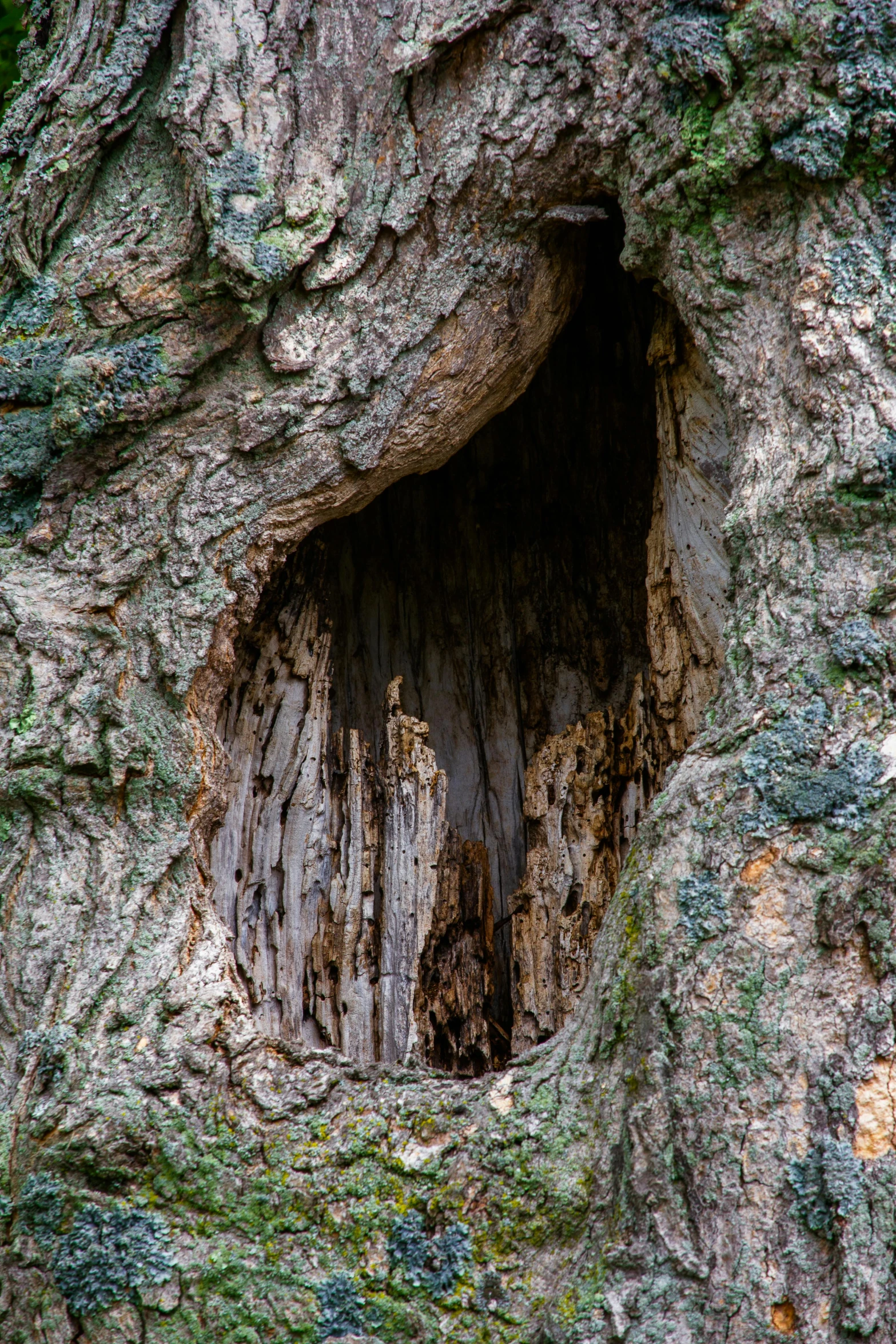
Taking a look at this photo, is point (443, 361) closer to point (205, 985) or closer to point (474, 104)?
point (474, 104)

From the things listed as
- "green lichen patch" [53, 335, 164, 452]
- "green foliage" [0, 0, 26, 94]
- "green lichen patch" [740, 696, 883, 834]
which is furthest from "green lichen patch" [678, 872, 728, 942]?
"green foliage" [0, 0, 26, 94]

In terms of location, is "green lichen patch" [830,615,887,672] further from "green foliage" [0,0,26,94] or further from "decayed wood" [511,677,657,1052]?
"green foliage" [0,0,26,94]

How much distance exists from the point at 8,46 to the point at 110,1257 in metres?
4.24

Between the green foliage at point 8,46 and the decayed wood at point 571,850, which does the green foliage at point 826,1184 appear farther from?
the green foliage at point 8,46

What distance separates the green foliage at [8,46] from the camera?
390 cm

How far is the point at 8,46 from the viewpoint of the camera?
13.2ft

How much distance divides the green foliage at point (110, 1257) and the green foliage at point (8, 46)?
3925 mm

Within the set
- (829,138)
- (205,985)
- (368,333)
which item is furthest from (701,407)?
(205,985)

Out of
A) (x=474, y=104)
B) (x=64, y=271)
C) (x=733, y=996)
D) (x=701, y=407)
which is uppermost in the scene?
(x=474, y=104)

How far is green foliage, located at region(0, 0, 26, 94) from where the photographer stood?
3.90 m

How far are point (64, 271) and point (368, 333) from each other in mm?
798

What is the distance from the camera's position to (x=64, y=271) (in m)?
2.60

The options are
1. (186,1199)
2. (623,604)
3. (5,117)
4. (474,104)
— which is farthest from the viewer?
(623,604)

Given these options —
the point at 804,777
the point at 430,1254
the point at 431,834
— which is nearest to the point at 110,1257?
the point at 430,1254
